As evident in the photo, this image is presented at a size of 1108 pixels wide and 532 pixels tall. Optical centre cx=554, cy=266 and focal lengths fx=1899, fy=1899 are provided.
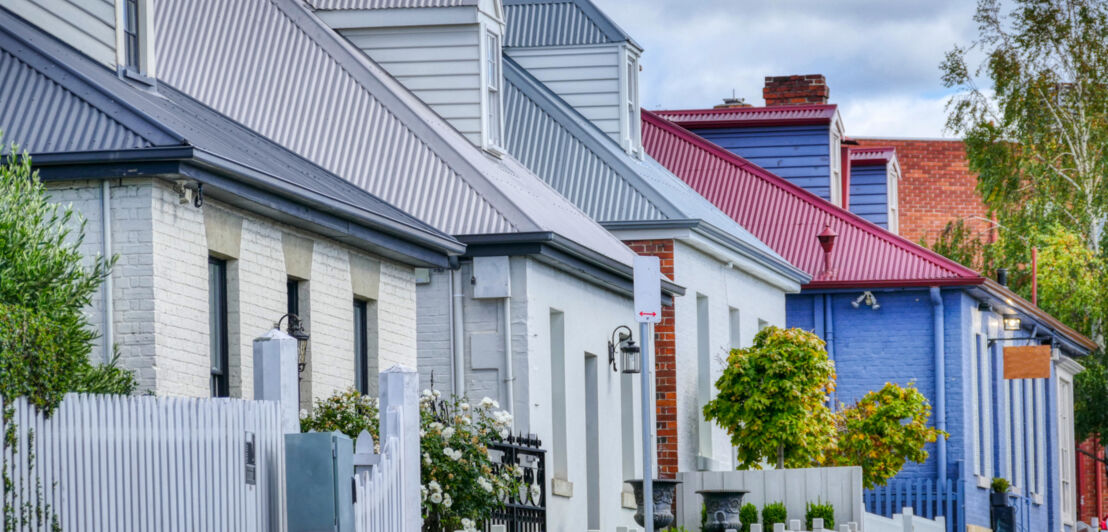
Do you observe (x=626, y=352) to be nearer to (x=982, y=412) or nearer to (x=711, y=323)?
(x=711, y=323)

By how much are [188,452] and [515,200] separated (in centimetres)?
1006

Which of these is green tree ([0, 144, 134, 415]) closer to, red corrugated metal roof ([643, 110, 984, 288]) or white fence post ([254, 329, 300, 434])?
white fence post ([254, 329, 300, 434])

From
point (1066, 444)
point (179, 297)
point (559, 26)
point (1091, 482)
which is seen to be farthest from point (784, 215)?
point (1091, 482)

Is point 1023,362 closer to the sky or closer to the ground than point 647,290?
closer to the ground

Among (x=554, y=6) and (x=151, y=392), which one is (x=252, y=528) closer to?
(x=151, y=392)

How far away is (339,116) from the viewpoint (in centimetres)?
1961

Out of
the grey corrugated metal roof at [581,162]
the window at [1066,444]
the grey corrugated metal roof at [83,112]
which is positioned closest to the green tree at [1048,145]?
the window at [1066,444]

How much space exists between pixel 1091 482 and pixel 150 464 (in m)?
44.8

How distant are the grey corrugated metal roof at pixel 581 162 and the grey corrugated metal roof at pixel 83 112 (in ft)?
33.5

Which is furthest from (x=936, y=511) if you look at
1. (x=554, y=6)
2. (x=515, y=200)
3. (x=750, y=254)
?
(x=515, y=200)

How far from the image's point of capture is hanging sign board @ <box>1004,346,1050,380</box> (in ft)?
107

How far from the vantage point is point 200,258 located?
43.2ft

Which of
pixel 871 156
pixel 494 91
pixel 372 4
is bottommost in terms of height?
pixel 494 91

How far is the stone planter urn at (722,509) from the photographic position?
19.1 meters
